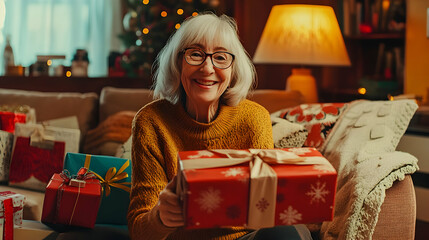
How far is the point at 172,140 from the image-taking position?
1.38 metres

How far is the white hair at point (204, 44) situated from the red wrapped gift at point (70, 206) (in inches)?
13.7

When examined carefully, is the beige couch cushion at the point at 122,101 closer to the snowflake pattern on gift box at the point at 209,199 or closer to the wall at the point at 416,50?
the snowflake pattern on gift box at the point at 209,199

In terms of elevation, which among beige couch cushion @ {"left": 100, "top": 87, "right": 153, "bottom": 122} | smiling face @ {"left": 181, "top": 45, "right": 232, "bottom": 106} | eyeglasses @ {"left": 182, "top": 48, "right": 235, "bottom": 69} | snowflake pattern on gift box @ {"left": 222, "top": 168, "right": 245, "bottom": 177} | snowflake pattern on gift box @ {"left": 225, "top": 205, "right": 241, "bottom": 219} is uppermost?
eyeglasses @ {"left": 182, "top": 48, "right": 235, "bottom": 69}

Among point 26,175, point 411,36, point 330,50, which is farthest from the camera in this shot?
point 411,36

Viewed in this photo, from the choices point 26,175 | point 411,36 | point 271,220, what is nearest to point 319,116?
point 271,220

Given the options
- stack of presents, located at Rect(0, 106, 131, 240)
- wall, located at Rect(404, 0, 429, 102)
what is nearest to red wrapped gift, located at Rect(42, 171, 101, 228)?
stack of presents, located at Rect(0, 106, 131, 240)

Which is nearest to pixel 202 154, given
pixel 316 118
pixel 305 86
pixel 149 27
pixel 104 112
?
pixel 316 118

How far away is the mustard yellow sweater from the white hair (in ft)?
0.12

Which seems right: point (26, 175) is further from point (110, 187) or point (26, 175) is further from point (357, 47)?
point (357, 47)

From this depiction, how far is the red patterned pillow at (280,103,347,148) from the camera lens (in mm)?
1926

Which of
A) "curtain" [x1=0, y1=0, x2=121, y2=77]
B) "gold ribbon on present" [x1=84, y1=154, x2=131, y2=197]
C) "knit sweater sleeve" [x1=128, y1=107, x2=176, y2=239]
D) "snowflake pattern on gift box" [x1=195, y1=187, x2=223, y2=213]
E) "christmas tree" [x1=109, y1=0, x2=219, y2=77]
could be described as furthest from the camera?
"curtain" [x1=0, y1=0, x2=121, y2=77]

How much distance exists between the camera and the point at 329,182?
3.49 feet

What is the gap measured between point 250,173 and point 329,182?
6.6 inches

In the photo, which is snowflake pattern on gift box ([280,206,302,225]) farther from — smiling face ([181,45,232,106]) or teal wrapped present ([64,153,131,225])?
teal wrapped present ([64,153,131,225])
